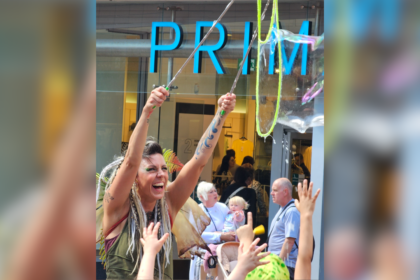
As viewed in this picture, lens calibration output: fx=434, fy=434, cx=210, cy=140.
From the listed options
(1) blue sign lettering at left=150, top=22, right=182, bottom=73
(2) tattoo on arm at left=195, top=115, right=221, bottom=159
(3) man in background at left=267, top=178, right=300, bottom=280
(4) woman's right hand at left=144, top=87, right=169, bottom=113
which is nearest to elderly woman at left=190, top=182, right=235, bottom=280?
(3) man in background at left=267, top=178, right=300, bottom=280

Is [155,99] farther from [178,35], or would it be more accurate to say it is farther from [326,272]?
[178,35]

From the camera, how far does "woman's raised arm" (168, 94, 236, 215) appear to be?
2248mm

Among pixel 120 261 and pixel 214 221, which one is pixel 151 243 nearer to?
pixel 120 261

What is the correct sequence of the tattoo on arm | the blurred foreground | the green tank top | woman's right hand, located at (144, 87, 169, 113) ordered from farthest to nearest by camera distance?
the tattoo on arm
woman's right hand, located at (144, 87, 169, 113)
the green tank top
the blurred foreground

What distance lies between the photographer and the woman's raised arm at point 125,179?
197 centimetres

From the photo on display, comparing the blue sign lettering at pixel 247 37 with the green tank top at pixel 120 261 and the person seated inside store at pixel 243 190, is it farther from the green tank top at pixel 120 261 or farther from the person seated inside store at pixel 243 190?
the green tank top at pixel 120 261

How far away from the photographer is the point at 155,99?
201cm

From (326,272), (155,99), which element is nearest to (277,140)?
(155,99)

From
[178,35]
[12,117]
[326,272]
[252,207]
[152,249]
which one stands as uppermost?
[178,35]

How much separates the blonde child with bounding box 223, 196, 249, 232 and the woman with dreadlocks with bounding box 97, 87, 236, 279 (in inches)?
76.3

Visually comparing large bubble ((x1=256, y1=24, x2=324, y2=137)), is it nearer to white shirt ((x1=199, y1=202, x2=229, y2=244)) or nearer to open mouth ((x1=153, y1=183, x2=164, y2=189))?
white shirt ((x1=199, y1=202, x2=229, y2=244))

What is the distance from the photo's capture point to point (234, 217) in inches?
165

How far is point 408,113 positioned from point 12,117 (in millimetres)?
375

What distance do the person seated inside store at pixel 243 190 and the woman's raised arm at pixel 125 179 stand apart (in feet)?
10.7
